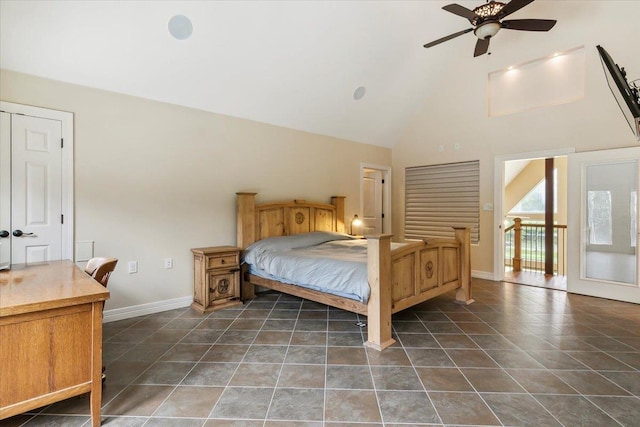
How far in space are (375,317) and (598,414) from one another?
4.77 ft

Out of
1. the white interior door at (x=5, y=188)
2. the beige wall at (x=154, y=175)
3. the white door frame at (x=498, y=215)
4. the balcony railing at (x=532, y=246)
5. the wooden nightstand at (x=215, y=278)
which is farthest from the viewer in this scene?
the balcony railing at (x=532, y=246)

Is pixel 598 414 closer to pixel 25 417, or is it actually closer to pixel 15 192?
pixel 25 417

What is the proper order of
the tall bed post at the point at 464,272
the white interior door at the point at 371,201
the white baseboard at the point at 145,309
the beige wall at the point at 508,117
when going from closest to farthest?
the white baseboard at the point at 145,309 → the tall bed post at the point at 464,272 → the beige wall at the point at 508,117 → the white interior door at the point at 371,201

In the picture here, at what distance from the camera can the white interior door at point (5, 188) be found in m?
2.74

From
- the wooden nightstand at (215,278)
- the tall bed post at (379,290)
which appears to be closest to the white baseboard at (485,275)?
the tall bed post at (379,290)

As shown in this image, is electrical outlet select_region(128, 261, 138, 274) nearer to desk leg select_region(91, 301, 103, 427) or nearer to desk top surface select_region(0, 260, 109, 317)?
desk top surface select_region(0, 260, 109, 317)

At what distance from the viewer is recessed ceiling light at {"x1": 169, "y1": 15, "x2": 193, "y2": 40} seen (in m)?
3.00

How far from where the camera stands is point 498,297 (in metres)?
4.20

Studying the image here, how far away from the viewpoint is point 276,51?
12.1 ft

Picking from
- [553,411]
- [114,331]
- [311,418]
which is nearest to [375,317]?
[311,418]

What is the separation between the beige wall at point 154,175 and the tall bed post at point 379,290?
229cm

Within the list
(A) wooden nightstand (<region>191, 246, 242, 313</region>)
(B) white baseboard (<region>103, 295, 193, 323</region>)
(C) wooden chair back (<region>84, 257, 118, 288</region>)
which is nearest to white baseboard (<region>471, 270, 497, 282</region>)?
(A) wooden nightstand (<region>191, 246, 242, 313</region>)

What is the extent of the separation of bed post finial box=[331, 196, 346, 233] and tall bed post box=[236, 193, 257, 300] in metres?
1.71

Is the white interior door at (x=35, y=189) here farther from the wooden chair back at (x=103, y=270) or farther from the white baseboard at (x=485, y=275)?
the white baseboard at (x=485, y=275)
